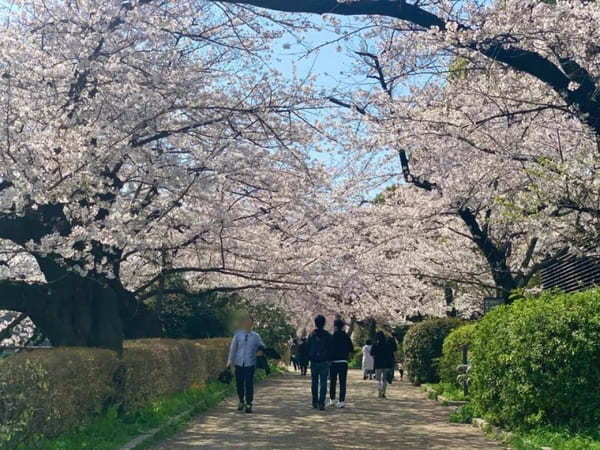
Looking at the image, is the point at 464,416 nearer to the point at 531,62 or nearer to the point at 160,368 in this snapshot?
the point at 160,368

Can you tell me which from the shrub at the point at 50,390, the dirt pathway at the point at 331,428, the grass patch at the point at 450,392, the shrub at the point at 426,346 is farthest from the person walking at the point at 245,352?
the shrub at the point at 426,346

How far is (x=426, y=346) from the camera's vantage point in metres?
19.8

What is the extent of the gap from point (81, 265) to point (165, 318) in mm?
8999

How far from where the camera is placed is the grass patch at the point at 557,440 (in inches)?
287

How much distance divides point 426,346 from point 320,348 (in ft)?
23.7

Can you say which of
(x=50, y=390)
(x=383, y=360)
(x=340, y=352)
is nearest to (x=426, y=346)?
(x=383, y=360)

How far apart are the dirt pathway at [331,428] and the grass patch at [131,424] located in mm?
246

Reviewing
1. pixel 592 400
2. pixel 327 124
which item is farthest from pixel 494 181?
pixel 592 400

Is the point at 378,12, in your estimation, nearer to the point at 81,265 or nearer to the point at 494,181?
the point at 81,265

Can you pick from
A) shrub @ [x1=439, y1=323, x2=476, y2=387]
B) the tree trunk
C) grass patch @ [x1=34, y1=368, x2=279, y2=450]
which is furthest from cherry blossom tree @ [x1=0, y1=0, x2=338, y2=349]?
shrub @ [x1=439, y1=323, x2=476, y2=387]

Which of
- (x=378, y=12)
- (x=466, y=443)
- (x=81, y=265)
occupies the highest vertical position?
(x=378, y=12)

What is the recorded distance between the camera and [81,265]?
37.7 feet

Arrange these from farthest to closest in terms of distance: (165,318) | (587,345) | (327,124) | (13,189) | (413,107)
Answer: (165,318) → (413,107) → (327,124) → (13,189) → (587,345)

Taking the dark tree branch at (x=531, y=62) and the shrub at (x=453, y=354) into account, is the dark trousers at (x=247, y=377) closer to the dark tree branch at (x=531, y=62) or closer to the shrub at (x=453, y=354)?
the shrub at (x=453, y=354)
